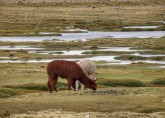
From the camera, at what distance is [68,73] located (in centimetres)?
2919

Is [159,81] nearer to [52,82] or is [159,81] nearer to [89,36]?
[52,82]

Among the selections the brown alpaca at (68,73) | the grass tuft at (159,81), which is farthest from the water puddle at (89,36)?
the brown alpaca at (68,73)

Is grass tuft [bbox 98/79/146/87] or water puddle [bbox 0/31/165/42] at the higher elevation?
grass tuft [bbox 98/79/146/87]

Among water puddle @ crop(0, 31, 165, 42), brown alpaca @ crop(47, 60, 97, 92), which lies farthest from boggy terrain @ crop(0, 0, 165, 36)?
brown alpaca @ crop(47, 60, 97, 92)

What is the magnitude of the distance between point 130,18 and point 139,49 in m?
49.0

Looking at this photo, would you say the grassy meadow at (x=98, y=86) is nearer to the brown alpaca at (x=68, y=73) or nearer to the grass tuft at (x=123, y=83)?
the grass tuft at (x=123, y=83)

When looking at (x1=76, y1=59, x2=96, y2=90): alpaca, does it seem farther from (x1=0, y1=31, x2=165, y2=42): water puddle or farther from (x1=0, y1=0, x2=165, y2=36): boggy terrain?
(x1=0, y1=0, x2=165, y2=36): boggy terrain

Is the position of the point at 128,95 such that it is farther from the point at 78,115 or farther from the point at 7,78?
the point at 7,78

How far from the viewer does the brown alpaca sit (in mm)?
29189

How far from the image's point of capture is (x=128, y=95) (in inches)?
1090

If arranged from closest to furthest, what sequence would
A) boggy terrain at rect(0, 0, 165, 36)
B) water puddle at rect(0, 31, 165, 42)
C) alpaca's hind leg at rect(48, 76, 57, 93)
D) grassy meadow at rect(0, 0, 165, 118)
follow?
grassy meadow at rect(0, 0, 165, 118) < alpaca's hind leg at rect(48, 76, 57, 93) < water puddle at rect(0, 31, 165, 42) < boggy terrain at rect(0, 0, 165, 36)

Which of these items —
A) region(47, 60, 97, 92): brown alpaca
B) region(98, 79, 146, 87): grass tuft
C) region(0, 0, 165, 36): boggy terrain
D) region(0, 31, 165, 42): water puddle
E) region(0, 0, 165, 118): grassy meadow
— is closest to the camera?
region(0, 0, 165, 118): grassy meadow

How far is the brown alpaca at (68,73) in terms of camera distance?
95.8 ft

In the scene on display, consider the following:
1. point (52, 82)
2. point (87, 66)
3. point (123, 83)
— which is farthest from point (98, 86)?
point (52, 82)
